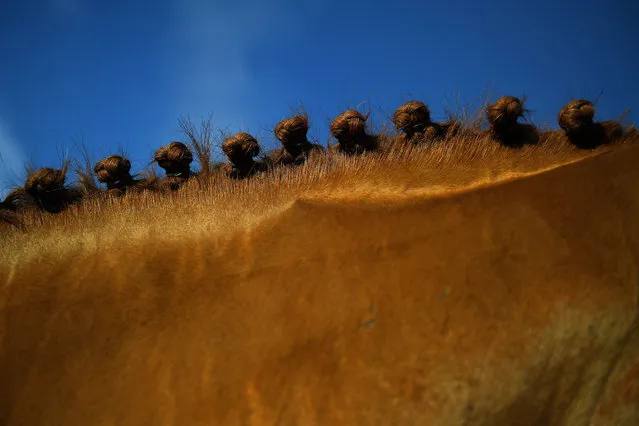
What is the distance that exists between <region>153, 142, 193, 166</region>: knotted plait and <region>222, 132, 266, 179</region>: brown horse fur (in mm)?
293

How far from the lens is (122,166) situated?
3.16m

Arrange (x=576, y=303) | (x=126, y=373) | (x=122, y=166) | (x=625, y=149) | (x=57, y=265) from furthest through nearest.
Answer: (x=122, y=166), (x=57, y=265), (x=625, y=149), (x=126, y=373), (x=576, y=303)

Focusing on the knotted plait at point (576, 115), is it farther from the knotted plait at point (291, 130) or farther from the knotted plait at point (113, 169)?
the knotted plait at point (113, 169)

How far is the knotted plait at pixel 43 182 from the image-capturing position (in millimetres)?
3137

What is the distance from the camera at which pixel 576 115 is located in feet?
8.81

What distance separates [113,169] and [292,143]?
45.1 inches

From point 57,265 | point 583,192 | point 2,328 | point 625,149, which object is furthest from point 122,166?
point 625,149

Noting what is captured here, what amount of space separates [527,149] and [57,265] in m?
2.71

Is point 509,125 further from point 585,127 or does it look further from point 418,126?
point 418,126

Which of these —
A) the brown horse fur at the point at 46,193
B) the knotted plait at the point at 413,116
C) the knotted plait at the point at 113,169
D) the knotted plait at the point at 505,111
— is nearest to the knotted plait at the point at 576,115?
the knotted plait at the point at 505,111

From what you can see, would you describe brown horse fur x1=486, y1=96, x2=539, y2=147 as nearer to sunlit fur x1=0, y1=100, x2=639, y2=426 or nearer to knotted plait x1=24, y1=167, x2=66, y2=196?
sunlit fur x1=0, y1=100, x2=639, y2=426

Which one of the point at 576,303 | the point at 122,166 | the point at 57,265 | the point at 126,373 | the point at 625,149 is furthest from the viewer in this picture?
the point at 122,166

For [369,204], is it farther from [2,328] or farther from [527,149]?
[2,328]

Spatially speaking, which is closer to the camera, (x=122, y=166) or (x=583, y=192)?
(x=583, y=192)
